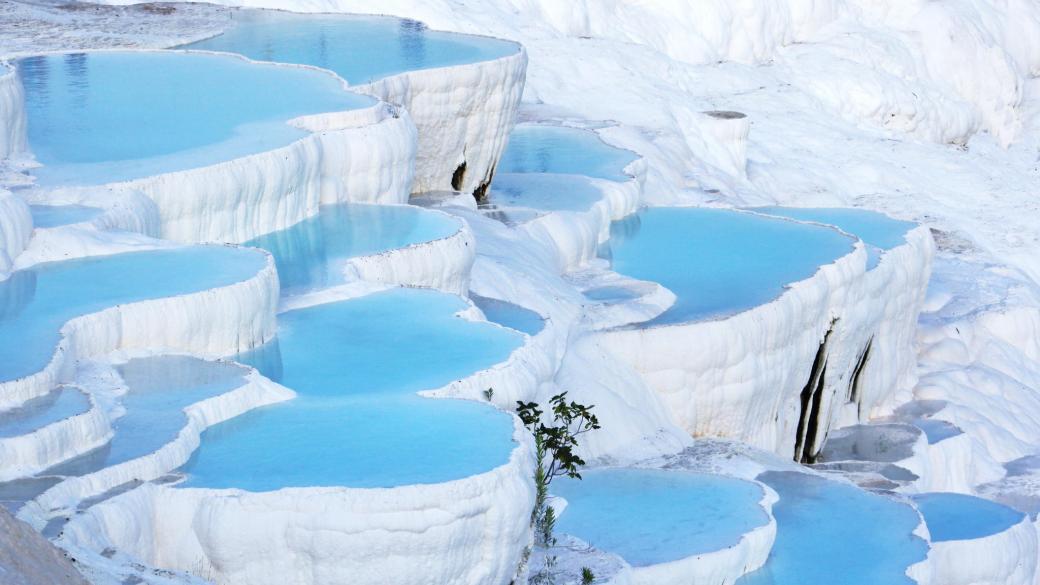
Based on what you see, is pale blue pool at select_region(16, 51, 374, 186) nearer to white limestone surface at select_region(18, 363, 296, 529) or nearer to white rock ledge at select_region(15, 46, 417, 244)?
white rock ledge at select_region(15, 46, 417, 244)

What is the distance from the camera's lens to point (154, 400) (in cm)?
782

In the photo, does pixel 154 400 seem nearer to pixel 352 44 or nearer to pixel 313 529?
pixel 313 529

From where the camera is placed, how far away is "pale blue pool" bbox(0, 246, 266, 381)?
7.79m

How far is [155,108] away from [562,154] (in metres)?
5.60

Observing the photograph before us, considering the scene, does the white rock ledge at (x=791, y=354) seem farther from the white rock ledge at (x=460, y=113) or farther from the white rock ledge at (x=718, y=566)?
the white rock ledge at (x=460, y=113)

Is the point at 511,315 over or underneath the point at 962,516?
over

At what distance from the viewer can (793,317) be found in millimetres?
12992

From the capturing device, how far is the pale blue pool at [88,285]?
25.5 feet

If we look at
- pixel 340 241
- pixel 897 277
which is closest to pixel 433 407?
pixel 340 241

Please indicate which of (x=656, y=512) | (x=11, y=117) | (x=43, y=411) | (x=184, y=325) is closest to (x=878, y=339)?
(x=656, y=512)

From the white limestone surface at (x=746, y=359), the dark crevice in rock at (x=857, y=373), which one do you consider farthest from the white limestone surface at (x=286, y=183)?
A: the dark crevice in rock at (x=857, y=373)

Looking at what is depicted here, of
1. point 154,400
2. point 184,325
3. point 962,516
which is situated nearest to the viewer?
point 154,400

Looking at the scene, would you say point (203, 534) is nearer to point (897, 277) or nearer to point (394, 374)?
point (394, 374)

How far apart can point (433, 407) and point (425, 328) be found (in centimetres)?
152
